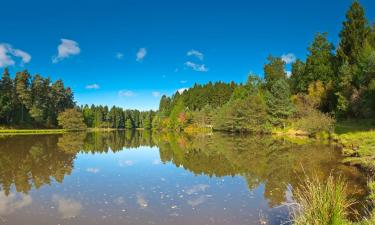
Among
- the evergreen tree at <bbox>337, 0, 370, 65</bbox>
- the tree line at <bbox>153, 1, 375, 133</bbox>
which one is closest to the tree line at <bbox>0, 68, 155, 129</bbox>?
the tree line at <bbox>153, 1, 375, 133</bbox>

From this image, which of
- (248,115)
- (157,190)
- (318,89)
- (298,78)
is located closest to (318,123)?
(318,89)

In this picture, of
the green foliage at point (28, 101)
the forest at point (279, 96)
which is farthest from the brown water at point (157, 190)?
the green foliage at point (28, 101)

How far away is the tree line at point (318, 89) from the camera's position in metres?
41.3

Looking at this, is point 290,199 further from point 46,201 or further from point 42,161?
point 42,161

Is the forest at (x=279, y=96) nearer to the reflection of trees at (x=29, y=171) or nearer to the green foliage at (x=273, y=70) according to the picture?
the green foliage at (x=273, y=70)

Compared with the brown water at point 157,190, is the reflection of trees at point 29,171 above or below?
above

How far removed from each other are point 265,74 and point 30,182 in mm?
72133

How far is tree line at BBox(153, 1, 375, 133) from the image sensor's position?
4127 centimetres

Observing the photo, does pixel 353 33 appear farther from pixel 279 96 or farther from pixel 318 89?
pixel 279 96

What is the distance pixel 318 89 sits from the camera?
54125 mm

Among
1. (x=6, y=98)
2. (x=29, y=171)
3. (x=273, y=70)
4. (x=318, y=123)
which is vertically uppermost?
Result: (x=273, y=70)

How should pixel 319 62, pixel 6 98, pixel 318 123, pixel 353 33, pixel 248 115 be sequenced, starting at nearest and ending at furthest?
pixel 318 123
pixel 353 33
pixel 319 62
pixel 248 115
pixel 6 98

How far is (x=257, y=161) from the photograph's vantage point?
73.0 ft

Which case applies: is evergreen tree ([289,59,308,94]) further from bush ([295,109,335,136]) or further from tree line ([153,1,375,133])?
bush ([295,109,335,136])
